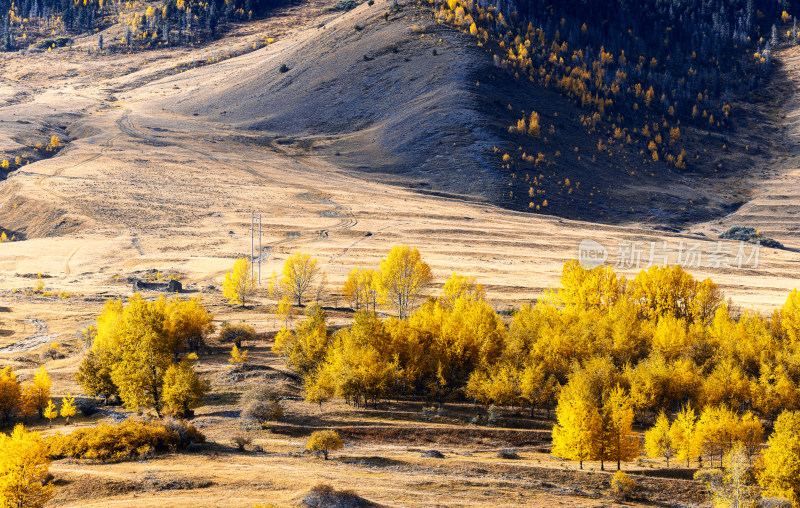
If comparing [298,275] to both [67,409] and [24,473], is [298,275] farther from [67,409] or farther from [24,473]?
[24,473]

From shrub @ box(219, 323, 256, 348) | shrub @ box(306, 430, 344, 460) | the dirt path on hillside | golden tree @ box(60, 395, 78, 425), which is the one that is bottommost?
the dirt path on hillside

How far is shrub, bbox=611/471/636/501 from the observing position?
39344 mm

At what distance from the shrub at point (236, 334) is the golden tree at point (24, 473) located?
39.2m

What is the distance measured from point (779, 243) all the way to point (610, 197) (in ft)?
119

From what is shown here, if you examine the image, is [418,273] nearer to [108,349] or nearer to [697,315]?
[697,315]

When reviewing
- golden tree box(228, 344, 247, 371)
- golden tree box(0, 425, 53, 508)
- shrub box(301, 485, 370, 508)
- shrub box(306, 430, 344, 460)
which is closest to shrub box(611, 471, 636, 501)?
shrub box(301, 485, 370, 508)

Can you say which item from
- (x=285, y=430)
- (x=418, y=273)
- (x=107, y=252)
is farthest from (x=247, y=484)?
(x=107, y=252)

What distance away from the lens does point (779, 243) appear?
13375 cm

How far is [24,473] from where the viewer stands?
31453mm

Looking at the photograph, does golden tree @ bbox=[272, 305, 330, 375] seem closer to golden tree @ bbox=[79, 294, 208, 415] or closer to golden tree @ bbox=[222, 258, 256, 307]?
golden tree @ bbox=[79, 294, 208, 415]

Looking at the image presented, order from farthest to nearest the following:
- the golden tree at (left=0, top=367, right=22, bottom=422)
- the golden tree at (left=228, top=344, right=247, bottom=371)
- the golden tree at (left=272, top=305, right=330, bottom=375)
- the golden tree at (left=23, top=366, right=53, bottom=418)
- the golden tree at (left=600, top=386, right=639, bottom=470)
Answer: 1. the golden tree at (left=228, top=344, right=247, bottom=371)
2. the golden tree at (left=272, top=305, right=330, bottom=375)
3. the golden tree at (left=23, top=366, right=53, bottom=418)
4. the golden tree at (left=0, top=367, right=22, bottom=422)
5. the golden tree at (left=600, top=386, right=639, bottom=470)

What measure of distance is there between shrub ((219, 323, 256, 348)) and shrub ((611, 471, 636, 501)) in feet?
148

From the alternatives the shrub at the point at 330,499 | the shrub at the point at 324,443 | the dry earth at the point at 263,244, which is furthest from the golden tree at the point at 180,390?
the shrub at the point at 330,499

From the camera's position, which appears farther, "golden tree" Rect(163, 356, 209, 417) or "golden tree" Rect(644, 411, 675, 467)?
"golden tree" Rect(644, 411, 675, 467)
